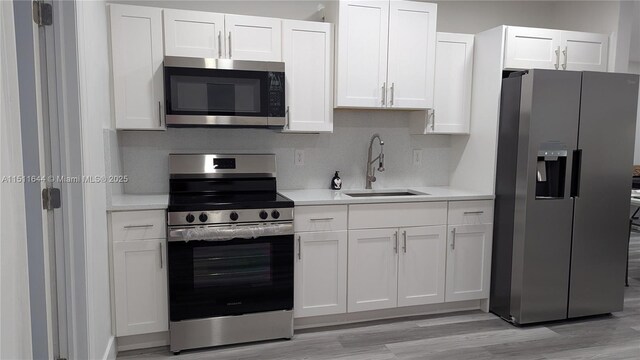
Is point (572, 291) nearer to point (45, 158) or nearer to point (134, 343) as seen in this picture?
point (134, 343)

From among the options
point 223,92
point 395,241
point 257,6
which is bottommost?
point 395,241

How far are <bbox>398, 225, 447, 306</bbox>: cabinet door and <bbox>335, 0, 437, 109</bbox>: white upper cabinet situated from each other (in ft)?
3.03

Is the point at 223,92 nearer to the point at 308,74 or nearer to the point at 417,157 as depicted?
the point at 308,74

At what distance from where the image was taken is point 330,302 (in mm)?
2998

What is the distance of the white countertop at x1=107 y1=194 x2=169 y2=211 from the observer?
2568 mm

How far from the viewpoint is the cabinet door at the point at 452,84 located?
334cm

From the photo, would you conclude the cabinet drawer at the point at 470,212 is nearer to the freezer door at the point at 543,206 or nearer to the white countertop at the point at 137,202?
the freezer door at the point at 543,206

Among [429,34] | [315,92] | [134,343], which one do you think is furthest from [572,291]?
[134,343]

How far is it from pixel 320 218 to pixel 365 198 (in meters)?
0.33

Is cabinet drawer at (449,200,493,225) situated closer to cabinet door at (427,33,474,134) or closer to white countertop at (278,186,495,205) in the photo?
white countertop at (278,186,495,205)

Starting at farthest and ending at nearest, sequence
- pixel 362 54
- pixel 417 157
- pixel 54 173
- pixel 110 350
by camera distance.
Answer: pixel 417 157
pixel 362 54
pixel 110 350
pixel 54 173

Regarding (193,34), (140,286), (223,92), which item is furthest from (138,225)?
(193,34)

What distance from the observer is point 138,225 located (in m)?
2.61

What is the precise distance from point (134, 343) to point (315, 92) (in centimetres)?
197
